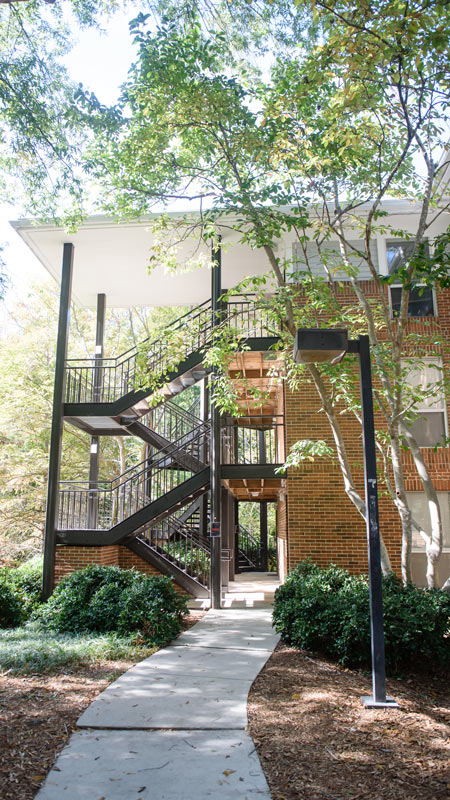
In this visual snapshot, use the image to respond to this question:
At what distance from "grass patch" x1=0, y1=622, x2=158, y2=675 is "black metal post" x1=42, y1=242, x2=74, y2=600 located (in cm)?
305

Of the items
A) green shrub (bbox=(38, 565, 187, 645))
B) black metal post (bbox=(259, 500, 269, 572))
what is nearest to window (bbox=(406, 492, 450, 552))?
green shrub (bbox=(38, 565, 187, 645))

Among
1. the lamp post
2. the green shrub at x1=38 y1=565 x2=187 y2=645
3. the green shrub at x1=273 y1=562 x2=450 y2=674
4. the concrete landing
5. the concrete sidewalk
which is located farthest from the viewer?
the concrete landing

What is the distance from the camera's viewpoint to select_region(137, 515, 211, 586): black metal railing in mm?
12900

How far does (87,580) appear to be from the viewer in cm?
991

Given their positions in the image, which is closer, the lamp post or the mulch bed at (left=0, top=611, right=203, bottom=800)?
the mulch bed at (left=0, top=611, right=203, bottom=800)

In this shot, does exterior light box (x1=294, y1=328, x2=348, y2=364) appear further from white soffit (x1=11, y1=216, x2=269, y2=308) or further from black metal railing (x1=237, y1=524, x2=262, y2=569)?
black metal railing (x1=237, y1=524, x2=262, y2=569)

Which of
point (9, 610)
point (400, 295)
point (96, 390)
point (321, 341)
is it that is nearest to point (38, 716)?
point (321, 341)

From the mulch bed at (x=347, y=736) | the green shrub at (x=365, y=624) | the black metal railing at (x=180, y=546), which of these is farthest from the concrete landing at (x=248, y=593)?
the mulch bed at (x=347, y=736)

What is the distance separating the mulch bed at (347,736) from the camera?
3.90 metres

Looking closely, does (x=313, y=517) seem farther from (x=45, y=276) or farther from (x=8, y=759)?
(x=45, y=276)

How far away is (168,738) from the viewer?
4719 mm

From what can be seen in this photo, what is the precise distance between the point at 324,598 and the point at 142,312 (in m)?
19.3

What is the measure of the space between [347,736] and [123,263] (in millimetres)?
12109

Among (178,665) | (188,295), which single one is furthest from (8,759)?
(188,295)
